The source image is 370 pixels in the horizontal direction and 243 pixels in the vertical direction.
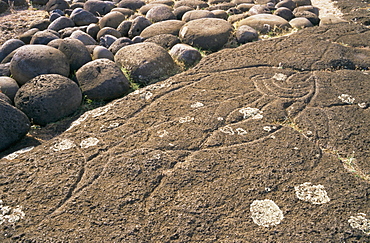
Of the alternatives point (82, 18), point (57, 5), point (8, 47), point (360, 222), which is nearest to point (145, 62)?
point (8, 47)

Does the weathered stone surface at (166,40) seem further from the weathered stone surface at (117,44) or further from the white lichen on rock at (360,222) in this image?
the white lichen on rock at (360,222)

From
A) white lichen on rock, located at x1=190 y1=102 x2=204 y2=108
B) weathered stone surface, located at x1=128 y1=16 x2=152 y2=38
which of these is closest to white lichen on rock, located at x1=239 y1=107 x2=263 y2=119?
white lichen on rock, located at x1=190 y1=102 x2=204 y2=108

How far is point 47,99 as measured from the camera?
3461mm

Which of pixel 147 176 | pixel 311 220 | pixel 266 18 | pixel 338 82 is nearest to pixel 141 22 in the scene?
pixel 266 18

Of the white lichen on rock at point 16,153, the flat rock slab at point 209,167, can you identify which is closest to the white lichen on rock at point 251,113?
the flat rock slab at point 209,167

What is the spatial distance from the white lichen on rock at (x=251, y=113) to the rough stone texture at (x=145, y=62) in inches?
58.4

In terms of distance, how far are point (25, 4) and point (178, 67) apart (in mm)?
5698

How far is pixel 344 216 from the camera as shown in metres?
2.17

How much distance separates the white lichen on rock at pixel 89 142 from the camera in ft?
9.49

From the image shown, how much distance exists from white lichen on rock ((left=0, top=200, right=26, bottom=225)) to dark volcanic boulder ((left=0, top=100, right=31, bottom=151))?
→ 87cm

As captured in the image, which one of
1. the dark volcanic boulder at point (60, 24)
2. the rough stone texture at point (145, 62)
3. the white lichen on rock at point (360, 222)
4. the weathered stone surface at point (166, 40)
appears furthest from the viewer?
the dark volcanic boulder at point (60, 24)

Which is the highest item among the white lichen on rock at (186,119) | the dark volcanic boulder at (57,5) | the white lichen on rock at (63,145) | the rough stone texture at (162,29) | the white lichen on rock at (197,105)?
the dark volcanic boulder at (57,5)

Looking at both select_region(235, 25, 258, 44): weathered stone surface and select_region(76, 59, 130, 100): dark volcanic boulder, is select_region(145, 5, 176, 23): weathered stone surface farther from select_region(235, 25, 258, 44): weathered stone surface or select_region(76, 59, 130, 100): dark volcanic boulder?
select_region(76, 59, 130, 100): dark volcanic boulder

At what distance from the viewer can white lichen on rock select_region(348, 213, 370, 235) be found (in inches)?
81.4
